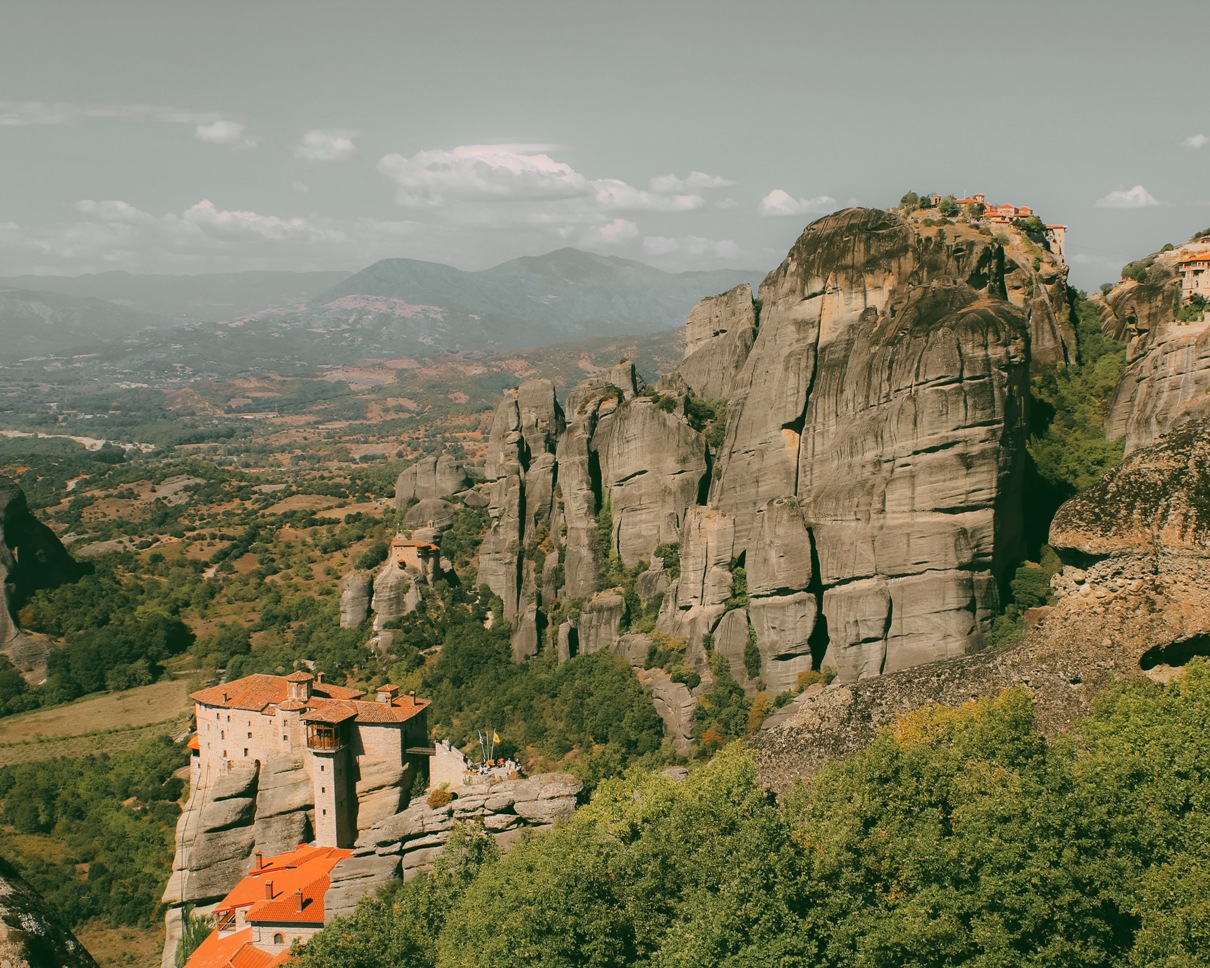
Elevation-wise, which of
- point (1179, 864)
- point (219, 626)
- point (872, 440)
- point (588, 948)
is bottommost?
point (219, 626)

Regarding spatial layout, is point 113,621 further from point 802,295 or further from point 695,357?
point 802,295

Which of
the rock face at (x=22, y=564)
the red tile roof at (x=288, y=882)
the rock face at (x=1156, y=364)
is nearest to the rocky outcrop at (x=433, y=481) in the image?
the rock face at (x=22, y=564)

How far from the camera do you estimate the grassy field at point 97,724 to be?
54750mm

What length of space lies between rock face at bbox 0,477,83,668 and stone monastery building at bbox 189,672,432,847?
3073 cm

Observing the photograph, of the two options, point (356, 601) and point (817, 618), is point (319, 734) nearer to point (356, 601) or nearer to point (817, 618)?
point (817, 618)

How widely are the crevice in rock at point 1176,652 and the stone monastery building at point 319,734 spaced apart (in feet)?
67.3

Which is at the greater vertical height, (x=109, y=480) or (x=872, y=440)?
→ (x=872, y=440)

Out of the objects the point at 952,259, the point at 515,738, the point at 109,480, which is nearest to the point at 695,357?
the point at 952,259

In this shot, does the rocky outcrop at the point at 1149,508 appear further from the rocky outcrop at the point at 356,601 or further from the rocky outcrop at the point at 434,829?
the rocky outcrop at the point at 356,601

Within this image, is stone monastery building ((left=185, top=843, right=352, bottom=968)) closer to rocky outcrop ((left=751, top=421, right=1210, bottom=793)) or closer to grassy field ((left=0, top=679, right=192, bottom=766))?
rocky outcrop ((left=751, top=421, right=1210, bottom=793))

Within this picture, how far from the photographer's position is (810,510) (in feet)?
134

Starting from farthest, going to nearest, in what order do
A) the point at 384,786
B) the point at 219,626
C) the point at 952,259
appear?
the point at 219,626, the point at 952,259, the point at 384,786

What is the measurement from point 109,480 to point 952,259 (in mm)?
90352

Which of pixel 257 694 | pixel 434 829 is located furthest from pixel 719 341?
pixel 434 829
